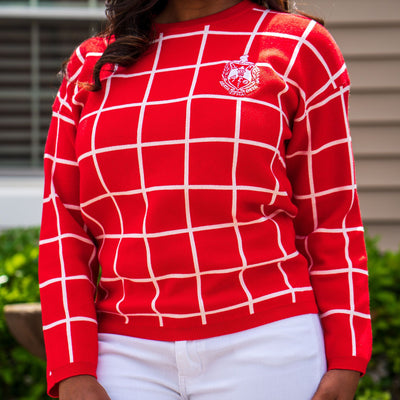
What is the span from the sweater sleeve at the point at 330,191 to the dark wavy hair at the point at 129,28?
208 millimetres

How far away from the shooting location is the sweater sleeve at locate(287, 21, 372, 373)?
1.51 metres

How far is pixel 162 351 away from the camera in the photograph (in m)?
1.42

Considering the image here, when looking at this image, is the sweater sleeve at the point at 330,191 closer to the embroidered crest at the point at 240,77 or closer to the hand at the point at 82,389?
the embroidered crest at the point at 240,77

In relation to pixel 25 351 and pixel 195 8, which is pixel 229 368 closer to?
pixel 195 8

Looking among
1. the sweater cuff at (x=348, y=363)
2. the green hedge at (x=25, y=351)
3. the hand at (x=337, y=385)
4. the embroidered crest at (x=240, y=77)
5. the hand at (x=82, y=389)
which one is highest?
the embroidered crest at (x=240, y=77)

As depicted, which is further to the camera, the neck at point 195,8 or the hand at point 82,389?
the neck at point 195,8

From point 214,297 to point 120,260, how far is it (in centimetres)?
22

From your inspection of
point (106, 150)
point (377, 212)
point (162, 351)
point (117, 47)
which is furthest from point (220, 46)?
point (377, 212)

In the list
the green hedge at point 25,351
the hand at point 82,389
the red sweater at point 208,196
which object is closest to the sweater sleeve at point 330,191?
the red sweater at point 208,196

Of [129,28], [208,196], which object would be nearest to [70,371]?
[208,196]

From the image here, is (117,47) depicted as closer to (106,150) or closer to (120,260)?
(106,150)

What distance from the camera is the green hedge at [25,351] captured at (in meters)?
3.00

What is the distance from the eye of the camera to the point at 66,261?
1523 mm

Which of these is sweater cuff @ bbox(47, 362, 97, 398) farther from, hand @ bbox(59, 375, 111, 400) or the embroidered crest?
the embroidered crest
